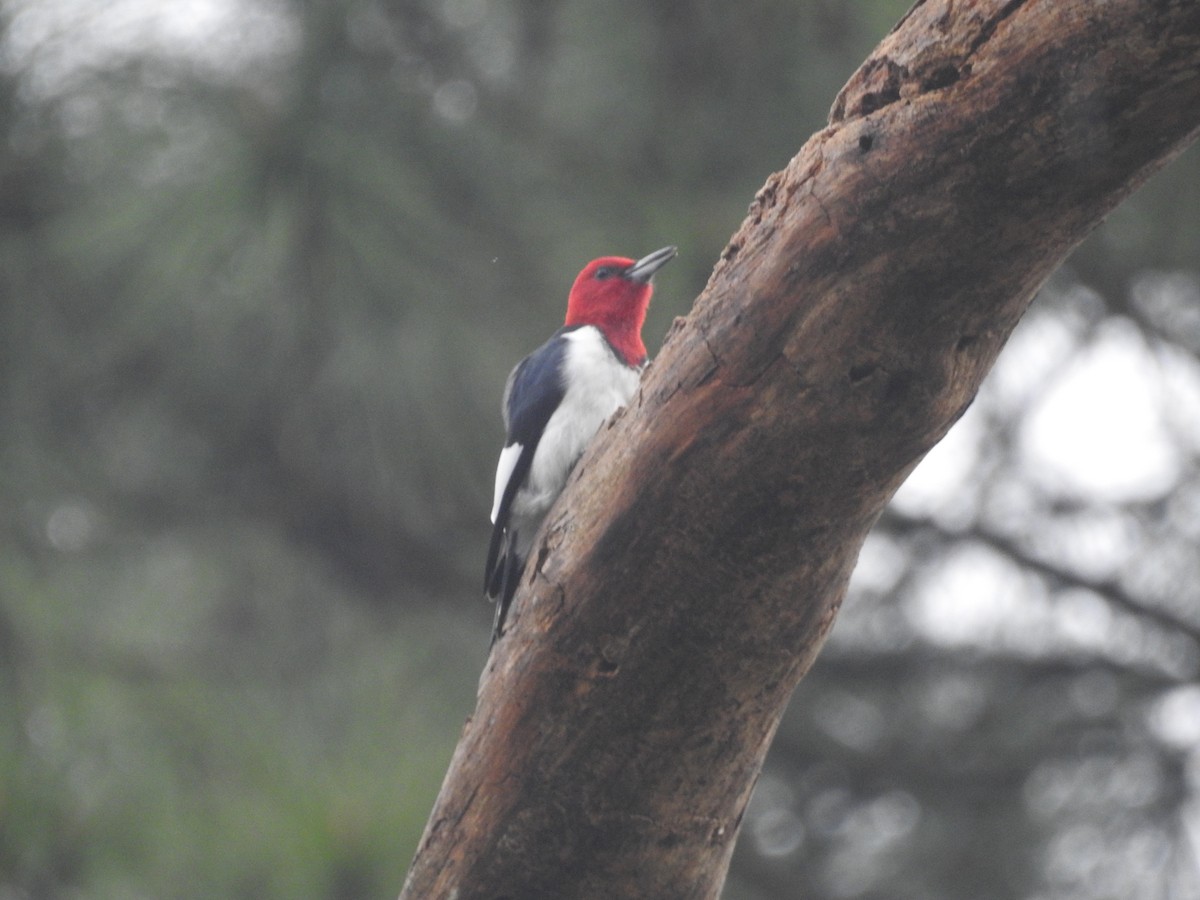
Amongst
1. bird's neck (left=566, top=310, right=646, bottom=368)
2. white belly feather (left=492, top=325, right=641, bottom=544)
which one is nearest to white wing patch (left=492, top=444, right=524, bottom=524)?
white belly feather (left=492, top=325, right=641, bottom=544)

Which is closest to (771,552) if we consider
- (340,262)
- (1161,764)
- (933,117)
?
(933,117)

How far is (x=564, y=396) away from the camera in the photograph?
279 cm

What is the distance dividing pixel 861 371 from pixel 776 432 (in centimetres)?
12

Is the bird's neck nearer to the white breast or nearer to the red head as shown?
the red head

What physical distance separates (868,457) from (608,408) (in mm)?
1167

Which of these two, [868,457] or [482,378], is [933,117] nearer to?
[868,457]

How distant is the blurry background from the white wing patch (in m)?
0.63

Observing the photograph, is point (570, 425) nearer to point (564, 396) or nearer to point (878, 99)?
point (564, 396)

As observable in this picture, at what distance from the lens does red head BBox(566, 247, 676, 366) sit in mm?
3109

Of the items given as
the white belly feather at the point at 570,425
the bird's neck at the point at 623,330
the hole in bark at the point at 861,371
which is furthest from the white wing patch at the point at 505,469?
the hole in bark at the point at 861,371

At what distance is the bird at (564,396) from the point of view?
2.64 meters

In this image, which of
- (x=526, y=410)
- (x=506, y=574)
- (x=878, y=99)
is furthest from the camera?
(x=526, y=410)

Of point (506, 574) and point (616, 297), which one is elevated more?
point (616, 297)

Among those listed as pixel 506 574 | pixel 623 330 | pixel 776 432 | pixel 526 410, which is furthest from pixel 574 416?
pixel 776 432
